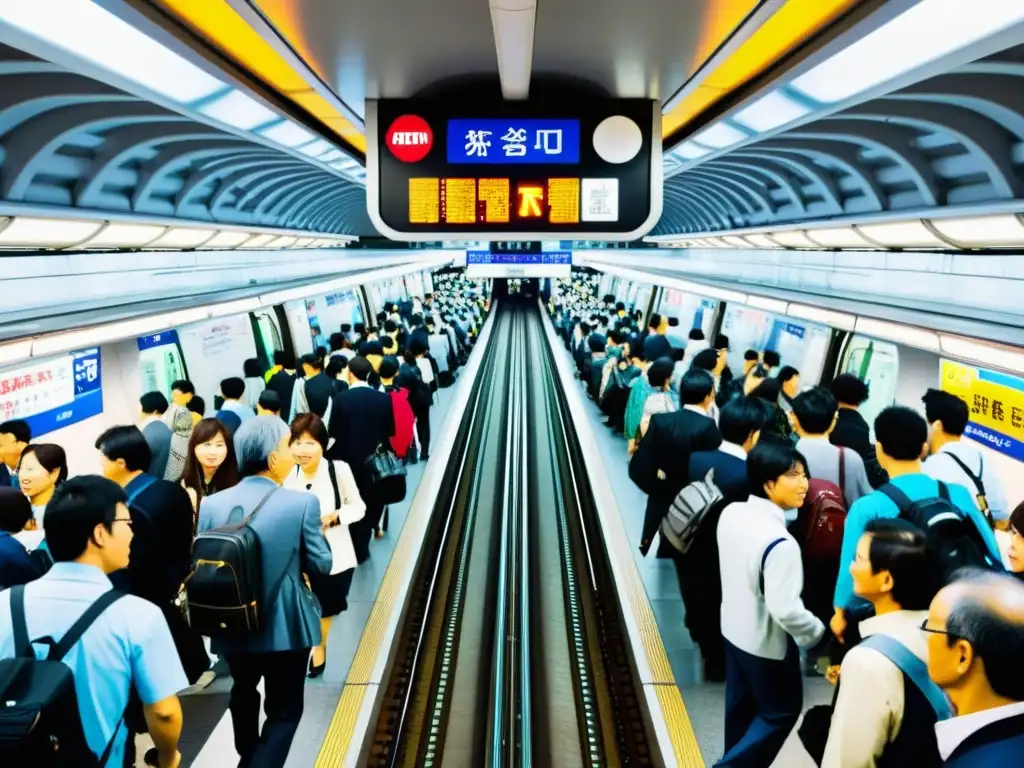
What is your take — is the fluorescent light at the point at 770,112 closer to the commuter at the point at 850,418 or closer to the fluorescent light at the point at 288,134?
the commuter at the point at 850,418

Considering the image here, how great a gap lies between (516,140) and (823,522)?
8.12 feet

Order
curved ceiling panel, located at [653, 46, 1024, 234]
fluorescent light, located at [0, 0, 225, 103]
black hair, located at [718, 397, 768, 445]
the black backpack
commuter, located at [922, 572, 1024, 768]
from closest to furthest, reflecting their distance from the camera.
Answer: commuter, located at [922, 572, 1024, 768]
the black backpack
fluorescent light, located at [0, 0, 225, 103]
curved ceiling panel, located at [653, 46, 1024, 234]
black hair, located at [718, 397, 768, 445]

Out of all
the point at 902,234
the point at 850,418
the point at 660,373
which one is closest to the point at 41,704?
the point at 850,418

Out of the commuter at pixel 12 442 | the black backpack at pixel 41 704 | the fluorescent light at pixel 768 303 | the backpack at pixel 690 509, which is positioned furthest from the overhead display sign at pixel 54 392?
the fluorescent light at pixel 768 303

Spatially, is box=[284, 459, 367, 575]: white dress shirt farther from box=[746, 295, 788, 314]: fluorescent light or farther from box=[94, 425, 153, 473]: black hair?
box=[746, 295, 788, 314]: fluorescent light

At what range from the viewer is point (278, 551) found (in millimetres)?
3100

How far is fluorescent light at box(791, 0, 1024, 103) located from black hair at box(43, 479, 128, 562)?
2.67 metres

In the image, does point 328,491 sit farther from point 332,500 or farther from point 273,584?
Result: point 273,584

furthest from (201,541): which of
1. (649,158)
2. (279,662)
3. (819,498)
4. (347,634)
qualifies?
(819,498)

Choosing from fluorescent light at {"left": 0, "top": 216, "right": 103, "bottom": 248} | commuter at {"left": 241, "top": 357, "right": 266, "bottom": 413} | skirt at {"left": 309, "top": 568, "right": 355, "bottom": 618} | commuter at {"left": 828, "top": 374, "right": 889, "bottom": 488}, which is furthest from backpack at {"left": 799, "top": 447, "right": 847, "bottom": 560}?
commuter at {"left": 241, "top": 357, "right": 266, "bottom": 413}

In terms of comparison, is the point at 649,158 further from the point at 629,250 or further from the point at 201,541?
the point at 629,250

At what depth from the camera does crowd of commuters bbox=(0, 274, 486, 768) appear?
218 cm

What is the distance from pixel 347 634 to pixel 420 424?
4.53 metres

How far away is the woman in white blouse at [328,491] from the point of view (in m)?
4.00
